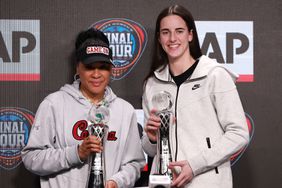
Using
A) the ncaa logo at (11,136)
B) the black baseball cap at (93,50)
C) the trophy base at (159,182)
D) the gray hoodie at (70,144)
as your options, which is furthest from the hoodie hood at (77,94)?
the trophy base at (159,182)

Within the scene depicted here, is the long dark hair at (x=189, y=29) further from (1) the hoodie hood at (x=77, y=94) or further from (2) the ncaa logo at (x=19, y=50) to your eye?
(2) the ncaa logo at (x=19, y=50)

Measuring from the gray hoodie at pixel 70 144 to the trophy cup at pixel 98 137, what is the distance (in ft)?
0.65

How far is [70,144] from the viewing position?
178 cm

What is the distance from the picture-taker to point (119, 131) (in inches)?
72.9

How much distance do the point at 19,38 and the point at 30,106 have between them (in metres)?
0.35

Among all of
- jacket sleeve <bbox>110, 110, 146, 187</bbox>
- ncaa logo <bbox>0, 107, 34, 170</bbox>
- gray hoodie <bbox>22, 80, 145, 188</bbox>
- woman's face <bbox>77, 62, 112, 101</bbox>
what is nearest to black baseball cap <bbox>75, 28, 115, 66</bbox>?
woman's face <bbox>77, 62, 112, 101</bbox>

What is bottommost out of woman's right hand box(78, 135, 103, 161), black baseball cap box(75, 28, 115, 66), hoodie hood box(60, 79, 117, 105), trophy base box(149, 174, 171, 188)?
trophy base box(149, 174, 171, 188)

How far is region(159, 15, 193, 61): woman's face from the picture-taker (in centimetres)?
178

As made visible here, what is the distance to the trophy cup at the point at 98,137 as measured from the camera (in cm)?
146

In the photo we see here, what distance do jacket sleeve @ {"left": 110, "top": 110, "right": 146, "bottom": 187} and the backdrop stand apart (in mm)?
351

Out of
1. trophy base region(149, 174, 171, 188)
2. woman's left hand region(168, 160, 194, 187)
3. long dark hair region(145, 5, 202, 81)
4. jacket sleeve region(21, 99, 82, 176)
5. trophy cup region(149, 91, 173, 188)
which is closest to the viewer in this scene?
trophy base region(149, 174, 171, 188)

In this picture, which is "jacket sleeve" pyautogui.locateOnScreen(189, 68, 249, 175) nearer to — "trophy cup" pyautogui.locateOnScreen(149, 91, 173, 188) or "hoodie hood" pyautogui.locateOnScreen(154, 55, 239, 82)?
"hoodie hood" pyautogui.locateOnScreen(154, 55, 239, 82)

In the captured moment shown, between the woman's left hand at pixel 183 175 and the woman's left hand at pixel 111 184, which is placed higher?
the woman's left hand at pixel 183 175

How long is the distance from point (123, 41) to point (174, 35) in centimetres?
52
